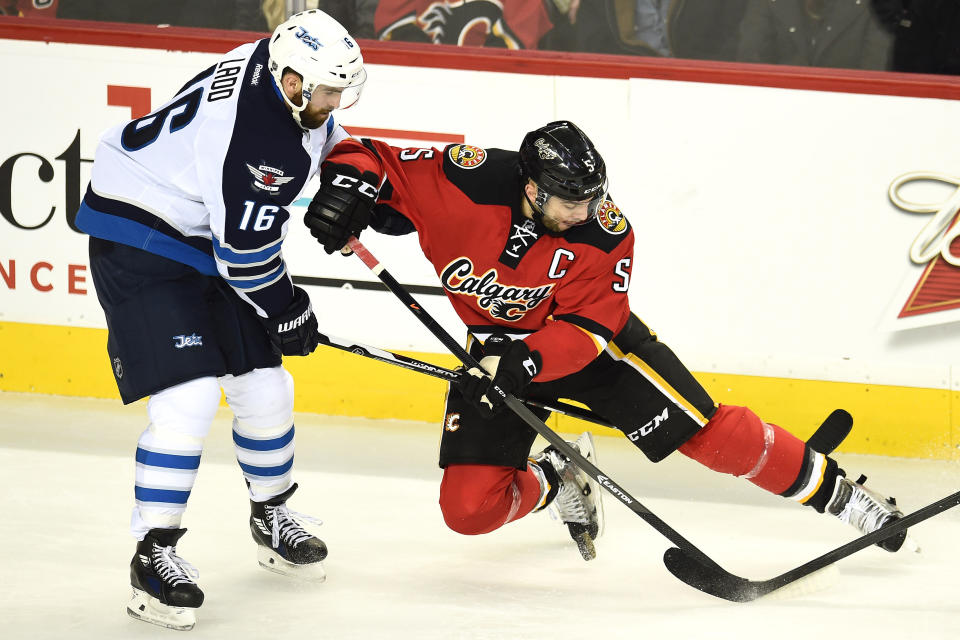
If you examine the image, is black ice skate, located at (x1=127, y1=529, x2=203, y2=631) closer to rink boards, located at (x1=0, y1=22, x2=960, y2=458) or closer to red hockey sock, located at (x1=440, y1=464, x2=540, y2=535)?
red hockey sock, located at (x1=440, y1=464, x2=540, y2=535)

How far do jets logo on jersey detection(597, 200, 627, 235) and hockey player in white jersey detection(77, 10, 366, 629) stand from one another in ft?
2.07

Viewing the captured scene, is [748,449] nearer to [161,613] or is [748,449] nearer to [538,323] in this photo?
[538,323]

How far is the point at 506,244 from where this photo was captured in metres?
2.57

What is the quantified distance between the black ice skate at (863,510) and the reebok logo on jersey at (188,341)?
1546mm

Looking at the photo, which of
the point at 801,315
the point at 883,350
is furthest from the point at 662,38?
the point at 883,350

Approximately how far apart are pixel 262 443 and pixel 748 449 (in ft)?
3.69

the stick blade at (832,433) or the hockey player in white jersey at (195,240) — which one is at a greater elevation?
the hockey player in white jersey at (195,240)

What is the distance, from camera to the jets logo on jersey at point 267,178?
7.25ft

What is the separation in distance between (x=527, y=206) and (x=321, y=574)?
96cm

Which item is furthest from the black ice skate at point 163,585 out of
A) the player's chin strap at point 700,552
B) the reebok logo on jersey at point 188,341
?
the player's chin strap at point 700,552

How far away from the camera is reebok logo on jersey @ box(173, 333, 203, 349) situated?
229cm

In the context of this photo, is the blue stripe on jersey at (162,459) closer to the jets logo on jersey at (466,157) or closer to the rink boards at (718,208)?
the jets logo on jersey at (466,157)

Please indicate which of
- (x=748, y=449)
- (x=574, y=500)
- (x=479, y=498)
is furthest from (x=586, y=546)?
(x=748, y=449)

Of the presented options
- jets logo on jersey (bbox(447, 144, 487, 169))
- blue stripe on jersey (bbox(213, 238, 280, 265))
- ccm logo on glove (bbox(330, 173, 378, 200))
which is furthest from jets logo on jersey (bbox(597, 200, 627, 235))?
blue stripe on jersey (bbox(213, 238, 280, 265))
